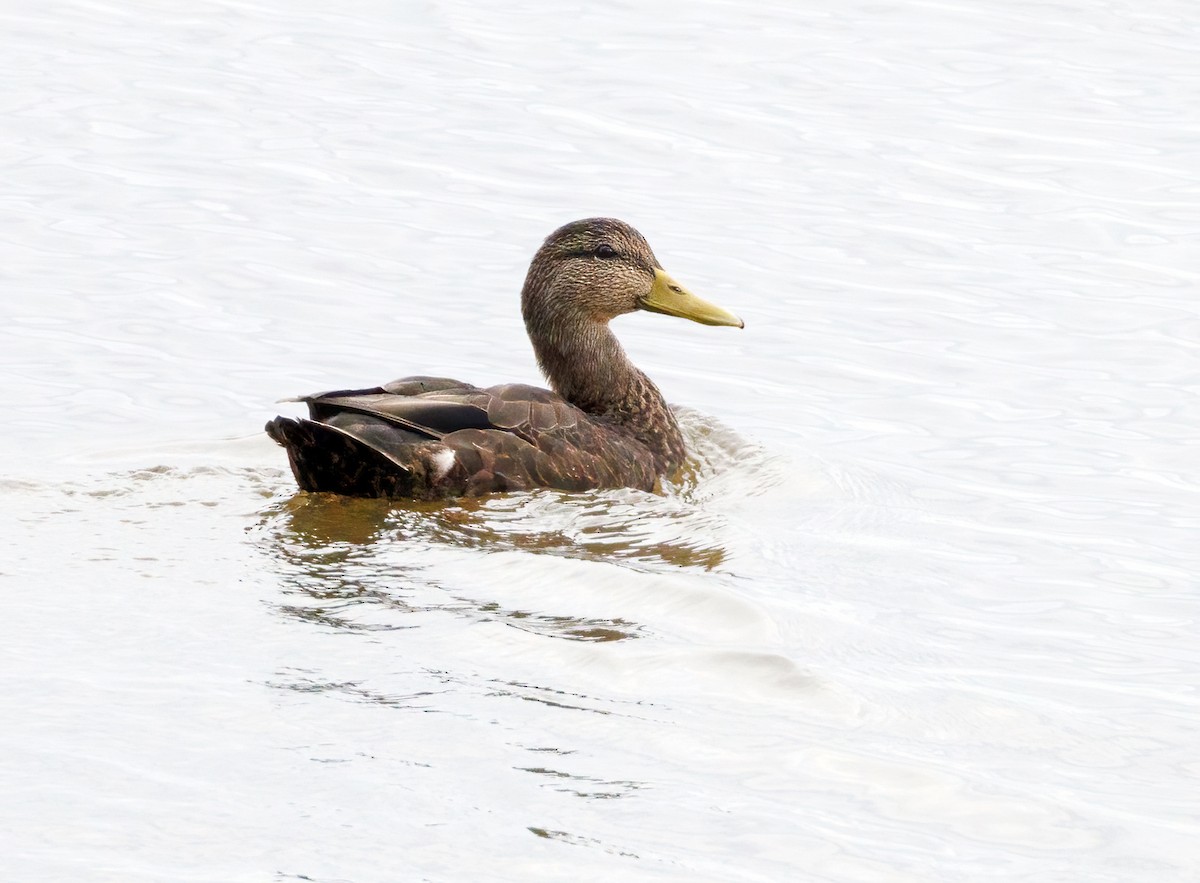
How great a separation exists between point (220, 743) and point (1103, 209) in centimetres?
1173

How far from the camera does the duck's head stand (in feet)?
34.0

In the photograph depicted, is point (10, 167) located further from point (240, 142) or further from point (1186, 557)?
point (1186, 557)

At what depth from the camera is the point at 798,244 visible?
15.1 meters

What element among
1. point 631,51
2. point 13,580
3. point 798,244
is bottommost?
point 13,580

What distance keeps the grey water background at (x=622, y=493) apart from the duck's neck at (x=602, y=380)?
40 cm

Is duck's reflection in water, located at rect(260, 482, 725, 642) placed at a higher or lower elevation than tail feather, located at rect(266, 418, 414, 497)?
lower

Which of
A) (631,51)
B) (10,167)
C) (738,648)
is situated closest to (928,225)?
(631,51)

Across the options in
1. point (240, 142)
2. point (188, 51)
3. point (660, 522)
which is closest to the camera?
point (660, 522)

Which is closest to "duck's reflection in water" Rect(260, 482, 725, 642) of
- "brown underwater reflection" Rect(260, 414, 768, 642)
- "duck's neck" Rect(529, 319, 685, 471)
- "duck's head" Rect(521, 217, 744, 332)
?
"brown underwater reflection" Rect(260, 414, 768, 642)

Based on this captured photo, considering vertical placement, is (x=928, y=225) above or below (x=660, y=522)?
above

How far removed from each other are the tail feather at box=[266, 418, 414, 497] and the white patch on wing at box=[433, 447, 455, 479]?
0.14 meters

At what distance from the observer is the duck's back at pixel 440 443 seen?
29.1ft

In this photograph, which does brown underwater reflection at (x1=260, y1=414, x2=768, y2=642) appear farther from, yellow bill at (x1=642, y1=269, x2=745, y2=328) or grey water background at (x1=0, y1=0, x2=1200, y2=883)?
yellow bill at (x1=642, y1=269, x2=745, y2=328)

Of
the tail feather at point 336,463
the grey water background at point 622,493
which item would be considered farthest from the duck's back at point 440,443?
the grey water background at point 622,493
